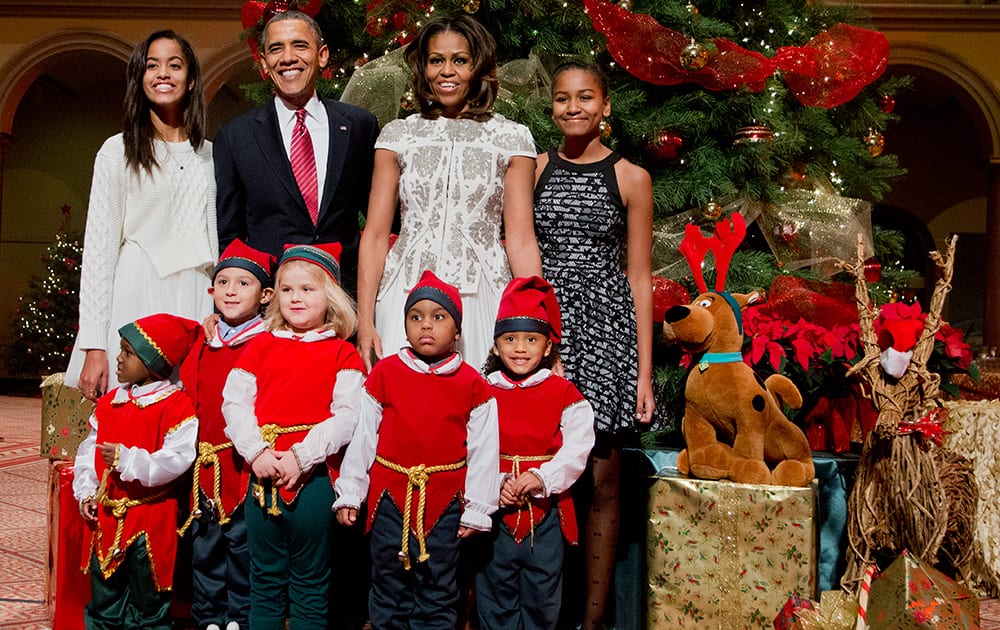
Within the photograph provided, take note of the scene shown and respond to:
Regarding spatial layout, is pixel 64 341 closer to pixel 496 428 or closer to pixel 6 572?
pixel 6 572

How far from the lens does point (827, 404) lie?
301cm

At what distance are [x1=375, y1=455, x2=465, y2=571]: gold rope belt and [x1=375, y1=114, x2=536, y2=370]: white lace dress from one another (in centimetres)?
39

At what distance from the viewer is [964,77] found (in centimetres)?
960

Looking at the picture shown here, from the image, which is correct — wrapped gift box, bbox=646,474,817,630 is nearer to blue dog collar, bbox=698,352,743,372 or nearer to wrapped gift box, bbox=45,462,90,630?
blue dog collar, bbox=698,352,743,372

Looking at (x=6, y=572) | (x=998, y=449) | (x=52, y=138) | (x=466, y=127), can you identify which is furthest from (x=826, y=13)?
(x=52, y=138)

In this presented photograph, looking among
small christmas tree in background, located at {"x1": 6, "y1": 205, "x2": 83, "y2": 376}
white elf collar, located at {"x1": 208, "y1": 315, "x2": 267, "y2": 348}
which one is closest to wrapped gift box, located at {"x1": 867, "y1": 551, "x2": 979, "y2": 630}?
white elf collar, located at {"x1": 208, "y1": 315, "x2": 267, "y2": 348}

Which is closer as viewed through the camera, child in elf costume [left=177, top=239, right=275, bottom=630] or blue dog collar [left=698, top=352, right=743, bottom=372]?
child in elf costume [left=177, top=239, right=275, bottom=630]

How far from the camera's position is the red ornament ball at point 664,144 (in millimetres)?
3596

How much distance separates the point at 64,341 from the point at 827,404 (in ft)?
33.8

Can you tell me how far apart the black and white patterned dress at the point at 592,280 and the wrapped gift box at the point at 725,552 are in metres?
0.33

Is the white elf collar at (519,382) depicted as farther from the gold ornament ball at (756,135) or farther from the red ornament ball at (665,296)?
the gold ornament ball at (756,135)

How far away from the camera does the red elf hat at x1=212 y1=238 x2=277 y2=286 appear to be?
2455mm

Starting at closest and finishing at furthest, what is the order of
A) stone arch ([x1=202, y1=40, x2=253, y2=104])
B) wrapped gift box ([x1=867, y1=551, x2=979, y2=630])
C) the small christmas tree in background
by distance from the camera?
1. wrapped gift box ([x1=867, y1=551, x2=979, y2=630])
2. stone arch ([x1=202, y1=40, x2=253, y2=104])
3. the small christmas tree in background

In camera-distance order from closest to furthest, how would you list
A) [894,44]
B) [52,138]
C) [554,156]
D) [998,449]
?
[554,156]
[998,449]
[894,44]
[52,138]
